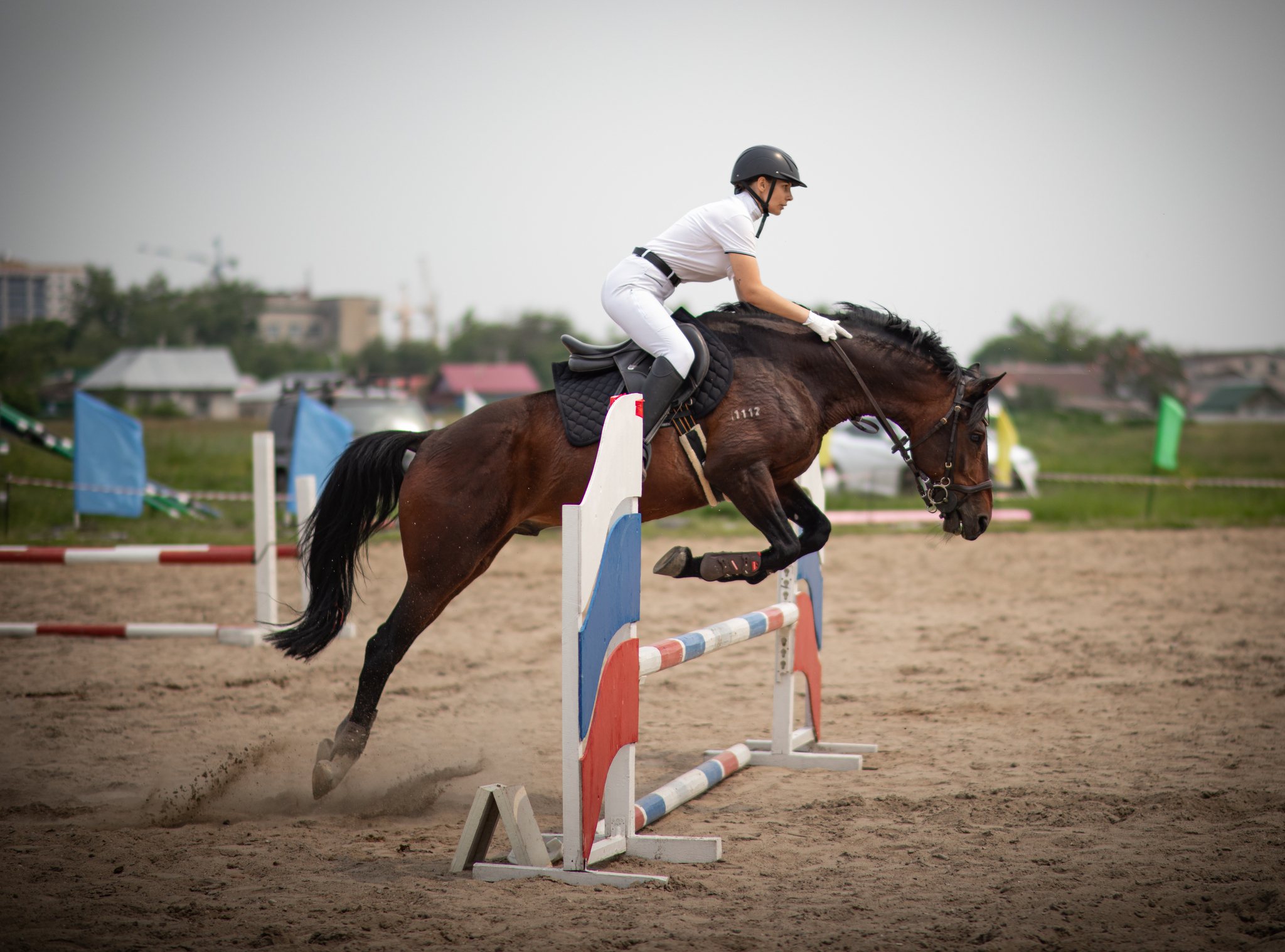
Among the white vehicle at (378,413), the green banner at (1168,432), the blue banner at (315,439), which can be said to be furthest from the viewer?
the green banner at (1168,432)

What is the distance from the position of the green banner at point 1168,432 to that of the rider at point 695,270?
1225 centimetres

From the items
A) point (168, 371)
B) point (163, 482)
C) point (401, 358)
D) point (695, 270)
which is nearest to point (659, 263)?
point (695, 270)

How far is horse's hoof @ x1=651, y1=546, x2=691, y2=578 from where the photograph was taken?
3543 mm

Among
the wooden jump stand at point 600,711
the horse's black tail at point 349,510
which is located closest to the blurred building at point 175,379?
the horse's black tail at point 349,510

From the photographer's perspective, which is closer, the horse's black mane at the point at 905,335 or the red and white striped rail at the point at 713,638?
the red and white striped rail at the point at 713,638

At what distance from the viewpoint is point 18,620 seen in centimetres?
755

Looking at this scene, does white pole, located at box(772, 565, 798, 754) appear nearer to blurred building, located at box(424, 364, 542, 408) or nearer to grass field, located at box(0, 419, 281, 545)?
grass field, located at box(0, 419, 281, 545)

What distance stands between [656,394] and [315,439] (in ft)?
24.9

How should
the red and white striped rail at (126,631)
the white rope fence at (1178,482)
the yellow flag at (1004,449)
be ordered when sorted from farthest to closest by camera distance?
the white rope fence at (1178,482) < the yellow flag at (1004,449) < the red and white striped rail at (126,631)

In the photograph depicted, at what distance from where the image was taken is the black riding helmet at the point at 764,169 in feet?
13.0

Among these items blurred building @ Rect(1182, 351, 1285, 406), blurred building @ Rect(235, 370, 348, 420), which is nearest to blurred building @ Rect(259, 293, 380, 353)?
blurred building @ Rect(235, 370, 348, 420)

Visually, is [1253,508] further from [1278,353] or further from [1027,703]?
[1278,353]

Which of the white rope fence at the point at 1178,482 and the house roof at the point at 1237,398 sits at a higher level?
the house roof at the point at 1237,398

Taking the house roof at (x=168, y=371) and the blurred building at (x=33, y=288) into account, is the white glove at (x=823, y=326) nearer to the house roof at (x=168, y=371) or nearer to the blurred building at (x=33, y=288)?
the blurred building at (x=33, y=288)
